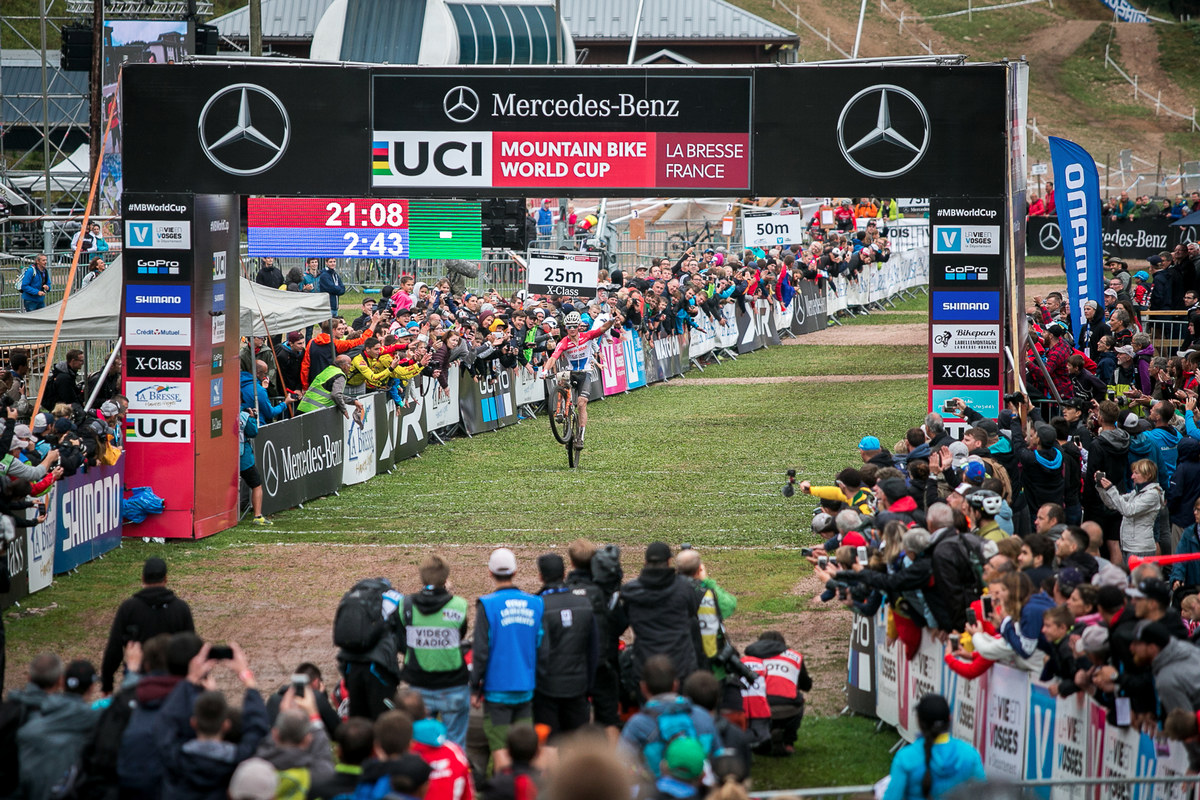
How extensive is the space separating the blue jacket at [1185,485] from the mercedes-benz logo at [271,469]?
10.4 m

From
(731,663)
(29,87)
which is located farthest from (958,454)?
(29,87)

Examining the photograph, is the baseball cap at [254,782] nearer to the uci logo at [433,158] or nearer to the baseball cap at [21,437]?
the baseball cap at [21,437]

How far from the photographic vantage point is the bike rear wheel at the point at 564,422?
19641 millimetres

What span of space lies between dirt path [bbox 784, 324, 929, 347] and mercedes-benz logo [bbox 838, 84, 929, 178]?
1973cm

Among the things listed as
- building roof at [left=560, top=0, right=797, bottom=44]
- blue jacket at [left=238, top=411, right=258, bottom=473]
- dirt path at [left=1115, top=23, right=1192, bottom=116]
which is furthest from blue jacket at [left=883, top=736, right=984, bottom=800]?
dirt path at [left=1115, top=23, right=1192, bottom=116]

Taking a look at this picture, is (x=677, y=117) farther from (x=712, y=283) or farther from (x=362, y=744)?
(x=712, y=283)

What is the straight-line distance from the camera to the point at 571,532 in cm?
1612

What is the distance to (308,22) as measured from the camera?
57.8m

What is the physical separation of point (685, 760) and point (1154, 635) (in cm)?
289

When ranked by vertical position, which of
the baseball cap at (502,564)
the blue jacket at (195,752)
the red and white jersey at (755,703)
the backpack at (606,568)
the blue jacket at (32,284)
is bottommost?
the red and white jersey at (755,703)

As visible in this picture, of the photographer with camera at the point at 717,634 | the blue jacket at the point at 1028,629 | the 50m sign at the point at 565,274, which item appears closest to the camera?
the blue jacket at the point at 1028,629

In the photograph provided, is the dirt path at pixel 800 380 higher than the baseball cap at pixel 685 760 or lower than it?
higher

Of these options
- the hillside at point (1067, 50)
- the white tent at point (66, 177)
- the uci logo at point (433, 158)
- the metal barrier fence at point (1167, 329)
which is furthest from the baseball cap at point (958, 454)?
the hillside at point (1067, 50)

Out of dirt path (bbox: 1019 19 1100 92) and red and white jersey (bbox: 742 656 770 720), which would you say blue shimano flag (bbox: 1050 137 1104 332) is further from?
dirt path (bbox: 1019 19 1100 92)
